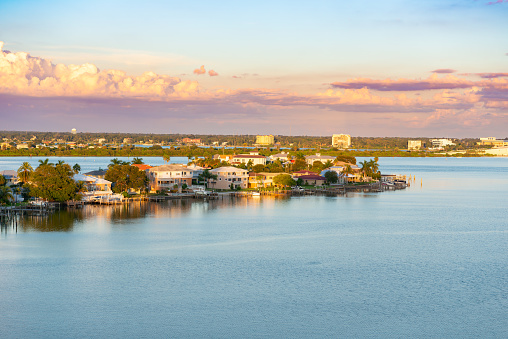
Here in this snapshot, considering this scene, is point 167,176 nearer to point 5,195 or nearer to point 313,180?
point 5,195

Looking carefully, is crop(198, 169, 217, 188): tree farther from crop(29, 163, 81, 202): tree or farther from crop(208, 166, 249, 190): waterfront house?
crop(29, 163, 81, 202): tree

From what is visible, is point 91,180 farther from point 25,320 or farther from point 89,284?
point 25,320

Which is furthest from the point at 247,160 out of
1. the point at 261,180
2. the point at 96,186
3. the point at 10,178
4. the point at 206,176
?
the point at 10,178

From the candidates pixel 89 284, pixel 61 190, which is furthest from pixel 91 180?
pixel 89 284

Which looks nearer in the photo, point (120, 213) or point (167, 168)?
point (120, 213)

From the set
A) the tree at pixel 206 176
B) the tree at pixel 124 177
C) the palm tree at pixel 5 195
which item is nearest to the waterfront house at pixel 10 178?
the palm tree at pixel 5 195

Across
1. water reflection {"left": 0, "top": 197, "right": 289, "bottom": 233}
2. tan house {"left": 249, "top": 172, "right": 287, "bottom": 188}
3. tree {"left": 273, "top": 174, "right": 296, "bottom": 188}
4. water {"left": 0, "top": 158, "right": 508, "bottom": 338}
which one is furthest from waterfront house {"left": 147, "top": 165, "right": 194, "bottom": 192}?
water {"left": 0, "top": 158, "right": 508, "bottom": 338}

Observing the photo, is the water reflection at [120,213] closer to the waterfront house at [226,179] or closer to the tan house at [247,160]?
the waterfront house at [226,179]
